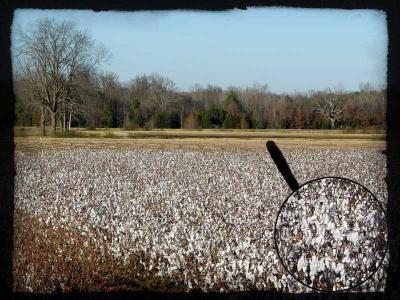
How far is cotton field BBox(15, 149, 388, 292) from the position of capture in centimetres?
394

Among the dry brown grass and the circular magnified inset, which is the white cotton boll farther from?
the dry brown grass

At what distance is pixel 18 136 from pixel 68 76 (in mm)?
627

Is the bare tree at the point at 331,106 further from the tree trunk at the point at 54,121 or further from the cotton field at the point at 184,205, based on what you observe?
the tree trunk at the point at 54,121

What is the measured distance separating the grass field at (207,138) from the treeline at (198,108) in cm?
5

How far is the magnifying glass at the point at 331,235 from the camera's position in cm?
355

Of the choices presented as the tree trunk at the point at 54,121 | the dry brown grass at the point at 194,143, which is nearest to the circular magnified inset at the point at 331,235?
the dry brown grass at the point at 194,143

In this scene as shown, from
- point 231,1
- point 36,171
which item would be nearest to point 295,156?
point 231,1

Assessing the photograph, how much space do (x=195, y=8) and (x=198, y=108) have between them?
3.30 ft

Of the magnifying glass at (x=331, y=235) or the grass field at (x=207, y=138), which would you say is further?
the grass field at (x=207, y=138)

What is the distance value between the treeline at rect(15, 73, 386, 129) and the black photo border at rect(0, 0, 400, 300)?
38 centimetres

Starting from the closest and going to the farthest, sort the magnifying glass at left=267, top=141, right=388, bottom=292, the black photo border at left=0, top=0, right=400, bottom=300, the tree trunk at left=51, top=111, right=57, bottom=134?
the black photo border at left=0, top=0, right=400, bottom=300
the magnifying glass at left=267, top=141, right=388, bottom=292
the tree trunk at left=51, top=111, right=57, bottom=134

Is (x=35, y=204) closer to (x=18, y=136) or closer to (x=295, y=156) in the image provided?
(x=18, y=136)

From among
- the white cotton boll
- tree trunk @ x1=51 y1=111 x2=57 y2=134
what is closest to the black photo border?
the white cotton boll

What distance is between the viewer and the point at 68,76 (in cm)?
367
